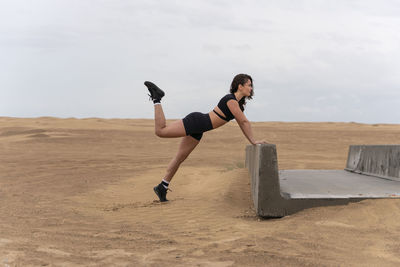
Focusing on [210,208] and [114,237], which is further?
[210,208]

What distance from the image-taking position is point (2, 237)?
3898mm

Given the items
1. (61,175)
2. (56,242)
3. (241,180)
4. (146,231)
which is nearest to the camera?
(56,242)

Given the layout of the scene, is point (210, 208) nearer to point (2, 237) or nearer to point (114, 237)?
point (114, 237)

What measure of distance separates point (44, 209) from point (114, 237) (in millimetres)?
2024

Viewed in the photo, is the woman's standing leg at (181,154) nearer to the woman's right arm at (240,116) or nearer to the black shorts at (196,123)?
the black shorts at (196,123)

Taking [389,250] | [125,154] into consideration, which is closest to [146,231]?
[389,250]

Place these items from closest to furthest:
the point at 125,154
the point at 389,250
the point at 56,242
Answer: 1. the point at 389,250
2. the point at 56,242
3. the point at 125,154

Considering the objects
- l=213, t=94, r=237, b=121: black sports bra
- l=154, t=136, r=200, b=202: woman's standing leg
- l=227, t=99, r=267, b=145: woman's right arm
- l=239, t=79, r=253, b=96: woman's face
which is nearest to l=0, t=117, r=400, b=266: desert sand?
l=154, t=136, r=200, b=202: woman's standing leg

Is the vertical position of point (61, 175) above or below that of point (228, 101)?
below

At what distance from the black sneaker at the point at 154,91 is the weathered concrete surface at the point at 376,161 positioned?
3852 millimetres

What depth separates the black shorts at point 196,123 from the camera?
18.4 ft

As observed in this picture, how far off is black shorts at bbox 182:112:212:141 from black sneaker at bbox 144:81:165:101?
0.51m

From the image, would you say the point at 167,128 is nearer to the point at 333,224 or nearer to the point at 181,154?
the point at 181,154

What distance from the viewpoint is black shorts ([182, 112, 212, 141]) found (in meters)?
5.62
